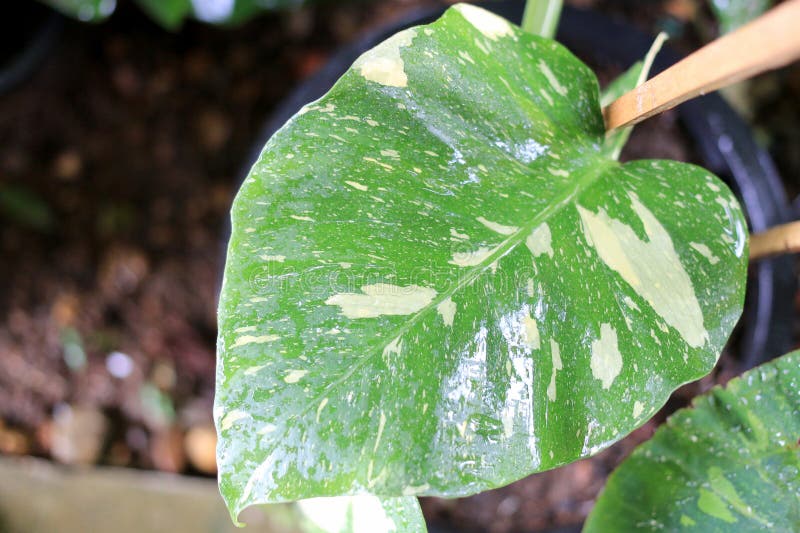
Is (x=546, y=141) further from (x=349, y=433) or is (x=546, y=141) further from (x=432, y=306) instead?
(x=349, y=433)

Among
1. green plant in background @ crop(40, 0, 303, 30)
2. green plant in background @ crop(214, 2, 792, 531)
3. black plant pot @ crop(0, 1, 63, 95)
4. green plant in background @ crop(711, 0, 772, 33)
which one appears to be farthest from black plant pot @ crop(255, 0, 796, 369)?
black plant pot @ crop(0, 1, 63, 95)

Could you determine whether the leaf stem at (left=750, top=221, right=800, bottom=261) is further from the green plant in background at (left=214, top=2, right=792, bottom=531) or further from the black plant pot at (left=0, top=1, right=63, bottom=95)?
the black plant pot at (left=0, top=1, right=63, bottom=95)

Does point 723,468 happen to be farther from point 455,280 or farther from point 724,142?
point 724,142

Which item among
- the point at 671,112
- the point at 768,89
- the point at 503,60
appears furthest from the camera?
the point at 768,89

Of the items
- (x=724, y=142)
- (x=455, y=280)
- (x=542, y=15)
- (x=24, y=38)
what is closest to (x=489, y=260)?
(x=455, y=280)

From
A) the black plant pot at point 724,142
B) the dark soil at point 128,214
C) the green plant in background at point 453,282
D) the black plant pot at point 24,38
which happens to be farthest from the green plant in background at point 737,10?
the black plant pot at point 24,38

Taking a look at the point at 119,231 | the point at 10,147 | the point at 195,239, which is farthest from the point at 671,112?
the point at 10,147

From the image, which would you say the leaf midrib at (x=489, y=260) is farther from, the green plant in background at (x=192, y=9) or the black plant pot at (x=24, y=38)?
the black plant pot at (x=24, y=38)

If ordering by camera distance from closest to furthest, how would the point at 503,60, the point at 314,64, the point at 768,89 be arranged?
the point at 503,60 → the point at 768,89 → the point at 314,64
